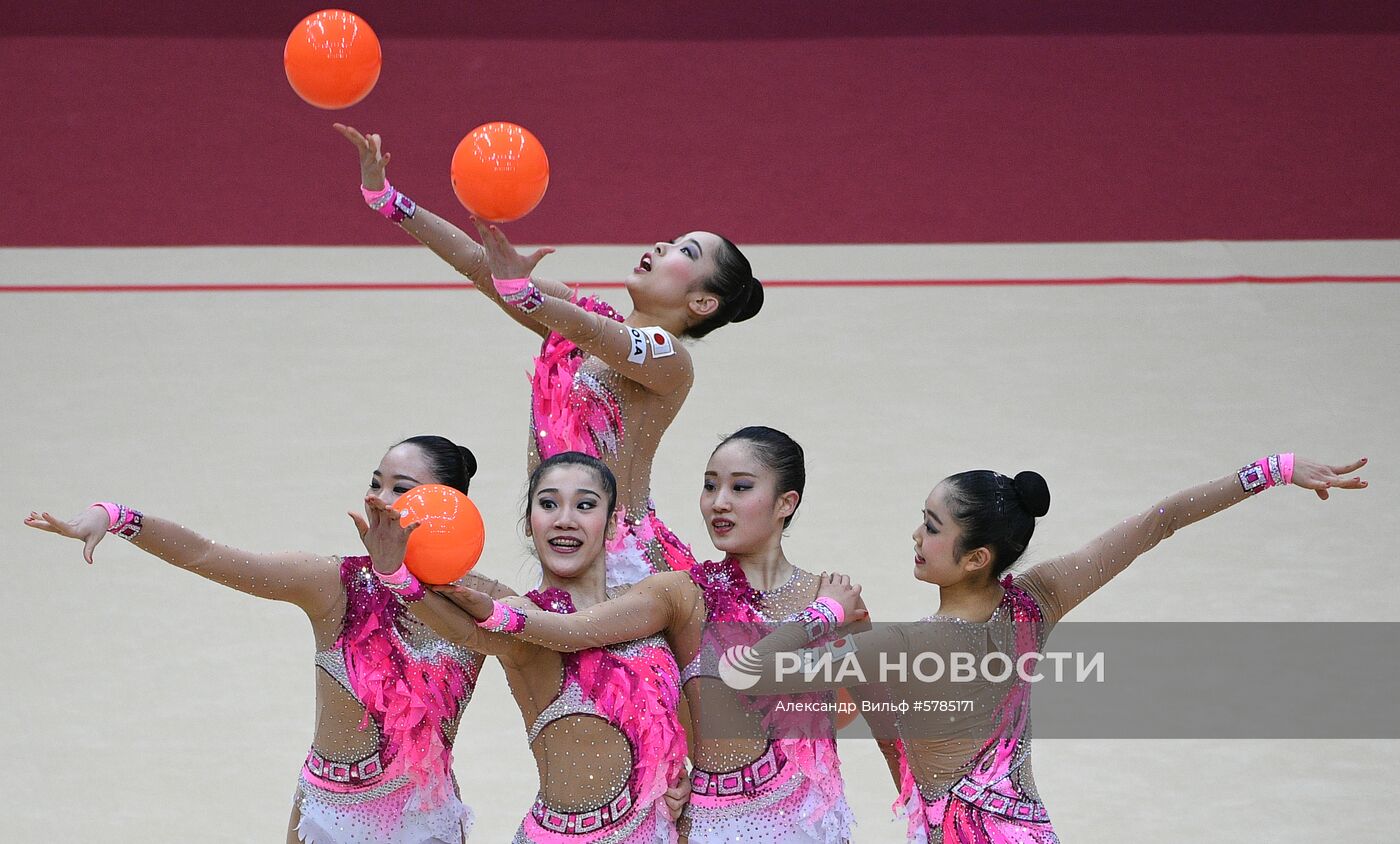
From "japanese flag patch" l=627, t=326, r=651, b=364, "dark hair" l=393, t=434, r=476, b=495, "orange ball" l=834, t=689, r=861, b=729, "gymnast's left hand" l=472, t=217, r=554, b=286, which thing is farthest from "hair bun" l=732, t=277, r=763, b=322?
"orange ball" l=834, t=689, r=861, b=729

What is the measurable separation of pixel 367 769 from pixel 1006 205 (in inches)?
225

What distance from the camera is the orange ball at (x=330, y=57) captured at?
314 cm

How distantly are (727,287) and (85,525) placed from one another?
123 centimetres

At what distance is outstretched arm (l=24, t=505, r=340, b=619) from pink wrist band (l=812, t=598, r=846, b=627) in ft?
2.56

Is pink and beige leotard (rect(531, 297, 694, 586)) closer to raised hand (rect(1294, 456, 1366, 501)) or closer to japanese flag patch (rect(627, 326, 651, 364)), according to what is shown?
japanese flag patch (rect(627, 326, 651, 364))

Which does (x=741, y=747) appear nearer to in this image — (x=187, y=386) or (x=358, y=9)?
(x=187, y=386)

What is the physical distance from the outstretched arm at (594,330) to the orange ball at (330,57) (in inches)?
16.2

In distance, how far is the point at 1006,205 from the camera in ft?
26.4

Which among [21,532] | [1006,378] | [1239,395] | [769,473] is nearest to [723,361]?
[1006,378]

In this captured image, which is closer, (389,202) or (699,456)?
(389,202)

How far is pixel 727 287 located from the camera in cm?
325

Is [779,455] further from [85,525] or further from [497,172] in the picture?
[85,525]

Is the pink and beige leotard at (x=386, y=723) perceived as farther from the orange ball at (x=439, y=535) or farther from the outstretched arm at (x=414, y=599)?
the orange ball at (x=439, y=535)

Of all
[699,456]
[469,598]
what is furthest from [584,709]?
Answer: [699,456]
